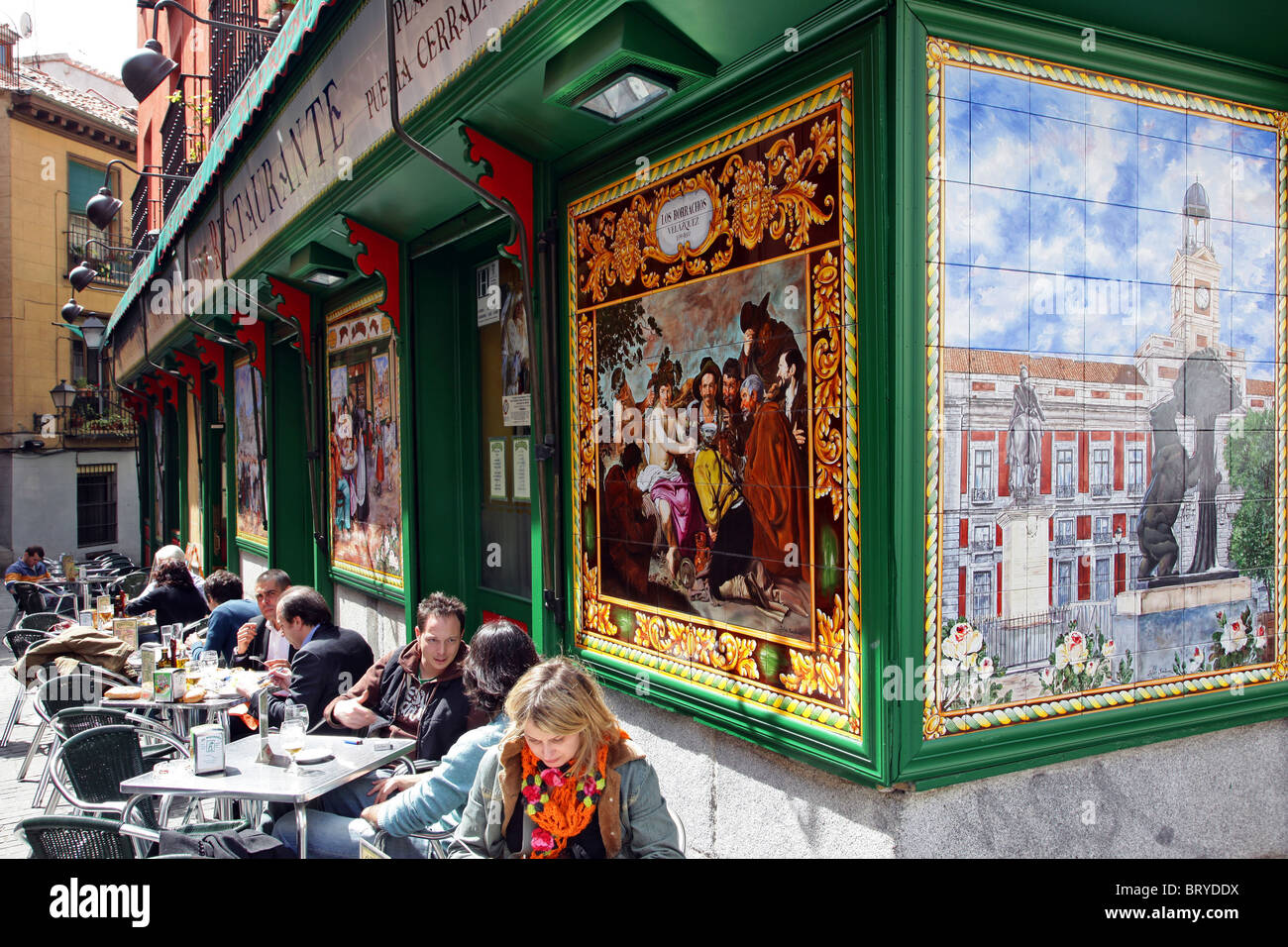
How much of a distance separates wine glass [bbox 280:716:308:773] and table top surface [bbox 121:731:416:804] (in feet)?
0.12

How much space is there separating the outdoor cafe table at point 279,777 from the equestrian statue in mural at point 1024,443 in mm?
2933

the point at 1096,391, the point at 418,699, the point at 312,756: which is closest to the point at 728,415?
the point at 1096,391

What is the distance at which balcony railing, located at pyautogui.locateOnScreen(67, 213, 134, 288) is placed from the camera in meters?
24.4

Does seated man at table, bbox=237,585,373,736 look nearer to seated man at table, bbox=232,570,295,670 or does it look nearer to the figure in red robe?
seated man at table, bbox=232,570,295,670

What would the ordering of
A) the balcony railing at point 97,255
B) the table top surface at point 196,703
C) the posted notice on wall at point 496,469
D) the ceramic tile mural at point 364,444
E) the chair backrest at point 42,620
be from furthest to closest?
the balcony railing at point 97,255, the chair backrest at point 42,620, the ceramic tile mural at point 364,444, the posted notice on wall at point 496,469, the table top surface at point 196,703

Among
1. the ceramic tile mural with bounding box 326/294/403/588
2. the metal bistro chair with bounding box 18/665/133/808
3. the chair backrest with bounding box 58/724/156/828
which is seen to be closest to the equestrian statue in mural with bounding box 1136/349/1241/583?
the chair backrest with bounding box 58/724/156/828

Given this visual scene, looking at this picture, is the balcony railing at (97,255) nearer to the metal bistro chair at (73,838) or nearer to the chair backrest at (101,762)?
the chair backrest at (101,762)

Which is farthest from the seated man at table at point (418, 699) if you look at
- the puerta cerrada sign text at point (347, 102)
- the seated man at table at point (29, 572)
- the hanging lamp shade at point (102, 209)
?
the hanging lamp shade at point (102, 209)

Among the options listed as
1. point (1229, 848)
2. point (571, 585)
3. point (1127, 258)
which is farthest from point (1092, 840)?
point (571, 585)

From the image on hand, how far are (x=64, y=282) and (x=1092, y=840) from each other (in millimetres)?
28106

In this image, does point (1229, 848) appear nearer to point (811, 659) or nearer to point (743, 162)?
point (811, 659)

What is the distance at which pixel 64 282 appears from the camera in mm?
24344

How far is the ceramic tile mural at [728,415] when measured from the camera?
3.00 metres

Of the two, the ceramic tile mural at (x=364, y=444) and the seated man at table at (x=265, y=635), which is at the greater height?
the ceramic tile mural at (x=364, y=444)
